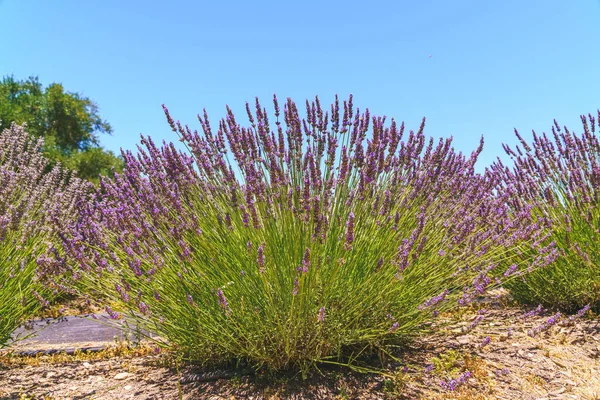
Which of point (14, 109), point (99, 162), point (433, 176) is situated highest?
point (14, 109)

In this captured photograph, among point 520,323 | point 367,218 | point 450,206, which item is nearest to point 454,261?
point 450,206

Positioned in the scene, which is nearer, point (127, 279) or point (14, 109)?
point (127, 279)

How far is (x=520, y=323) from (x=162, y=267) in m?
2.88

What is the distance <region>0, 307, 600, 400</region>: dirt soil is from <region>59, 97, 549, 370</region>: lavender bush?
16 cm

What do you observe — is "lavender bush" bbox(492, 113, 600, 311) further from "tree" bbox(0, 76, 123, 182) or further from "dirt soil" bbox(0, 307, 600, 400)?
"tree" bbox(0, 76, 123, 182)

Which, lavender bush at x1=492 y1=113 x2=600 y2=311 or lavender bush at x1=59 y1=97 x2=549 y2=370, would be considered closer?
lavender bush at x1=59 y1=97 x2=549 y2=370

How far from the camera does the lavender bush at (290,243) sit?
7.75 feet

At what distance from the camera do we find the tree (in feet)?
43.7

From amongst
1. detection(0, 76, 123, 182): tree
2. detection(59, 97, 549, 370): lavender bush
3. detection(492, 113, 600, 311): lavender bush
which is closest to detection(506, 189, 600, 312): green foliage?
detection(492, 113, 600, 311): lavender bush

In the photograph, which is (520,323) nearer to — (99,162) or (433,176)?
(433,176)

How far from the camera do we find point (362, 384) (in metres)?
2.45

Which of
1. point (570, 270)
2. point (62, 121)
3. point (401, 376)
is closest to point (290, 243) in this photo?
point (401, 376)

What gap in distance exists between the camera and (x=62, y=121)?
14.9m

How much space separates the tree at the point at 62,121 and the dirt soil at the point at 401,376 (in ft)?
35.5
